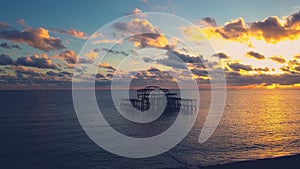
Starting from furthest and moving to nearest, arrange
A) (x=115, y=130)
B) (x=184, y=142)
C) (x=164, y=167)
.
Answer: (x=115, y=130)
(x=184, y=142)
(x=164, y=167)

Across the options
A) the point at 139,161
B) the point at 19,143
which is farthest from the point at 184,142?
the point at 19,143

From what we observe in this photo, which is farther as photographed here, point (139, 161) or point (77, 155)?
point (77, 155)

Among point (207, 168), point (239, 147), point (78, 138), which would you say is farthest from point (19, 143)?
point (239, 147)

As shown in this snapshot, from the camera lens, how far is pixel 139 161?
86.9 ft

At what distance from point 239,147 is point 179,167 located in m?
12.8

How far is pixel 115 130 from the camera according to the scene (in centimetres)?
4641

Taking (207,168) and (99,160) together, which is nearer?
(207,168)

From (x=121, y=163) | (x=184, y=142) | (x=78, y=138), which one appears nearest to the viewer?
(x=121, y=163)

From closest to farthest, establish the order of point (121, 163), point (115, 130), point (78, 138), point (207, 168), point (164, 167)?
point (207, 168), point (164, 167), point (121, 163), point (78, 138), point (115, 130)

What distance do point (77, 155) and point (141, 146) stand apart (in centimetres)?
853

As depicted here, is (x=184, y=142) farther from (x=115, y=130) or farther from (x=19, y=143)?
(x=19, y=143)

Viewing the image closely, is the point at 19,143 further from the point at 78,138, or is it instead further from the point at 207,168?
the point at 207,168

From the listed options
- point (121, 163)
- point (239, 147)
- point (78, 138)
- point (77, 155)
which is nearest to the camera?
point (121, 163)

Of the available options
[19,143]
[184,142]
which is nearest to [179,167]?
[184,142]
